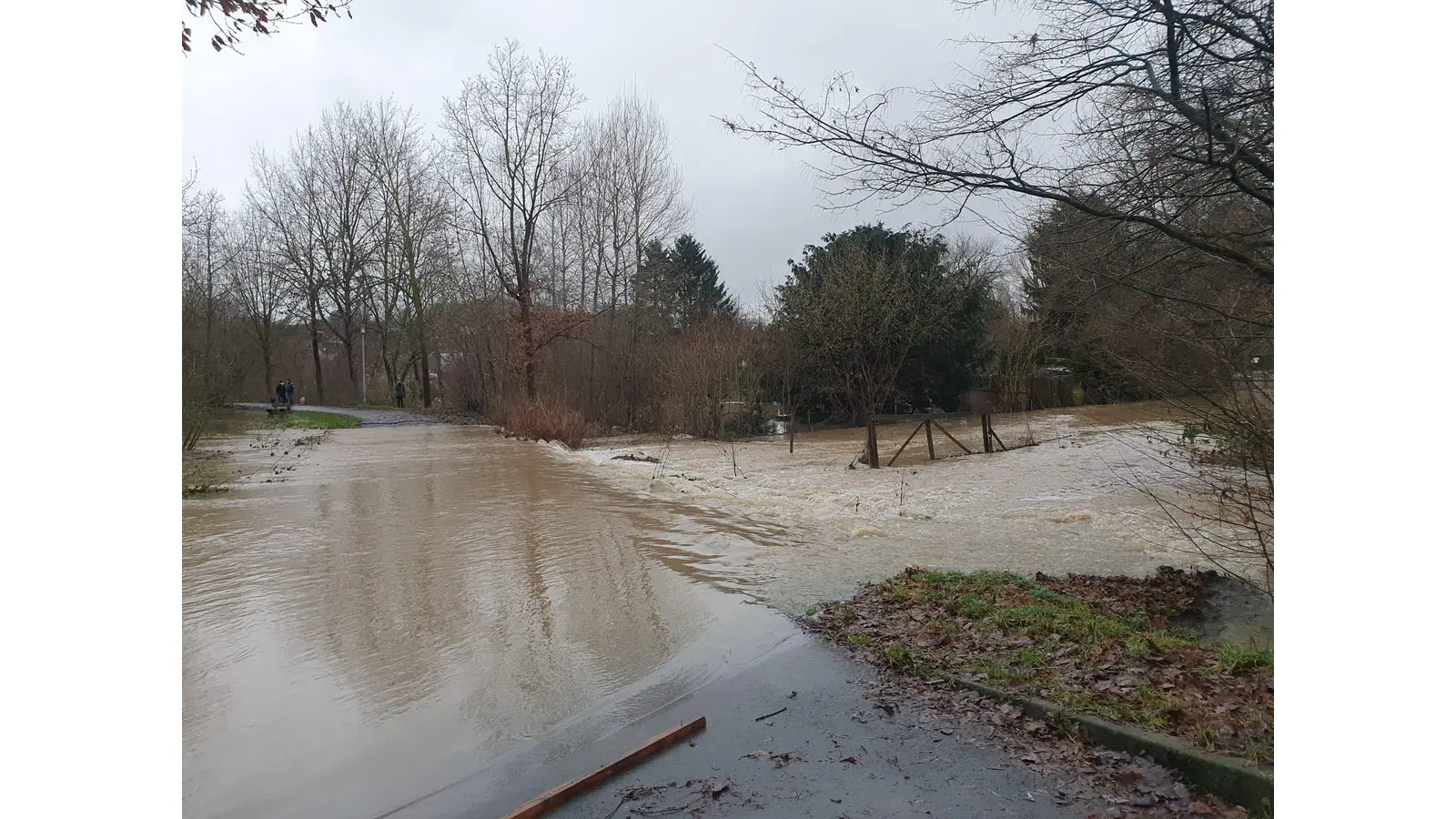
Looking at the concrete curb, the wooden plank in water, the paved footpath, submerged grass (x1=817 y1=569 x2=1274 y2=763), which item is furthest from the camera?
the paved footpath

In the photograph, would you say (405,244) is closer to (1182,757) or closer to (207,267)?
(207,267)

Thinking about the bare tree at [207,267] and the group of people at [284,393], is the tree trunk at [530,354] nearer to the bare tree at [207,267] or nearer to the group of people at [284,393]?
the bare tree at [207,267]

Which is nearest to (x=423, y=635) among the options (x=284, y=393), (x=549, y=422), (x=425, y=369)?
(x=549, y=422)

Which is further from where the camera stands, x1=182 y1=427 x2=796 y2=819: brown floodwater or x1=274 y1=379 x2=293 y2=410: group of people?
x1=274 y1=379 x2=293 y2=410: group of people

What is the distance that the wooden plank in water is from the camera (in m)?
2.93

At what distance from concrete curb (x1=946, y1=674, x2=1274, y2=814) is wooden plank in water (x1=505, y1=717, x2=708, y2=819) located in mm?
1525

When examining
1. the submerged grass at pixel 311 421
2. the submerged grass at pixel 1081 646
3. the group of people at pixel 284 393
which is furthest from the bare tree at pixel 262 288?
the submerged grass at pixel 1081 646

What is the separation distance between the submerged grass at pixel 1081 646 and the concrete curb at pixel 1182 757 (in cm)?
7

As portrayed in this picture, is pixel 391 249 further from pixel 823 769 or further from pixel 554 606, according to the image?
pixel 823 769

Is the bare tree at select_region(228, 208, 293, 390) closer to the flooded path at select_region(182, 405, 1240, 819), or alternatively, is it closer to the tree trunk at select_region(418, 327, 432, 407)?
the tree trunk at select_region(418, 327, 432, 407)

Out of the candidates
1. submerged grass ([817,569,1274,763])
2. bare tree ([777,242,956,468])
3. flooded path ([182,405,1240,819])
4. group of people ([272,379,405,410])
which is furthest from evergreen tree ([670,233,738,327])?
submerged grass ([817,569,1274,763])

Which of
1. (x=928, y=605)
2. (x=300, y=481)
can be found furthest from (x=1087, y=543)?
(x=300, y=481)

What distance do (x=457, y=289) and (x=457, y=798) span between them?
31.2 metres

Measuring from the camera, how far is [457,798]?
314 cm
